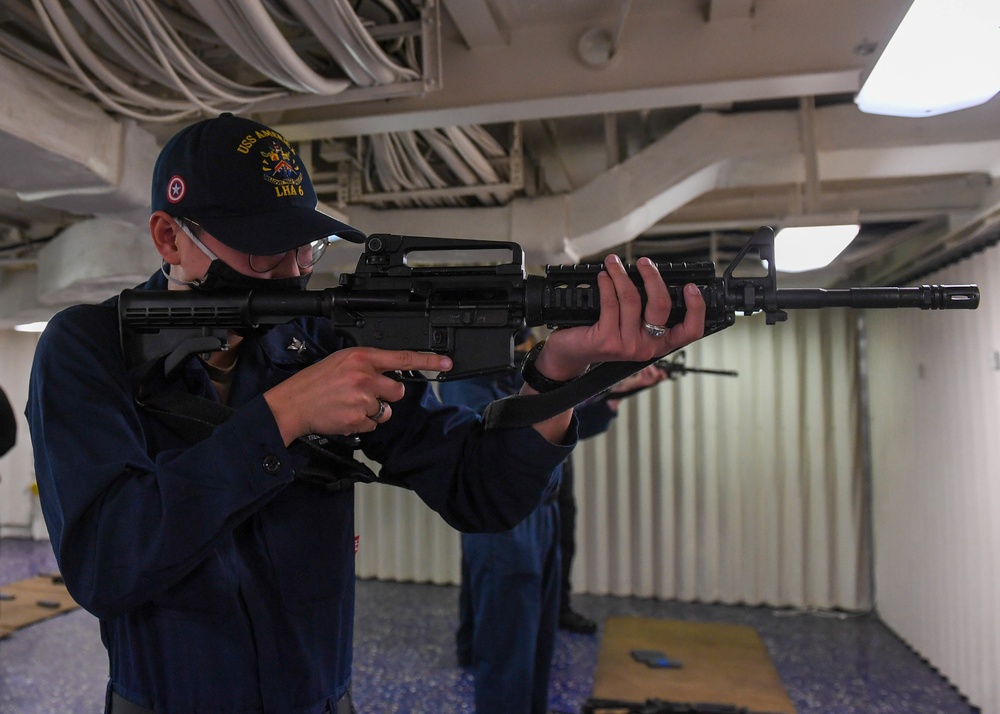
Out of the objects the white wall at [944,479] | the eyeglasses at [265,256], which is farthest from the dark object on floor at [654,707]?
the eyeglasses at [265,256]

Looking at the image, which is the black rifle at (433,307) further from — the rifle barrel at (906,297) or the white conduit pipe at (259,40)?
the white conduit pipe at (259,40)

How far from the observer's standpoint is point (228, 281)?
1.08 meters

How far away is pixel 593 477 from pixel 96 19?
4.30 meters

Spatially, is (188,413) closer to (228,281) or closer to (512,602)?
(228,281)

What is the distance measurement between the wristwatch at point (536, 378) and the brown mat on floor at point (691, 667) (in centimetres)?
245

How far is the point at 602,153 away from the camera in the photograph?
322 cm

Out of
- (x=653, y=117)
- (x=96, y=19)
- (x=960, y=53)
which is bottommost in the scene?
(x=960, y=53)

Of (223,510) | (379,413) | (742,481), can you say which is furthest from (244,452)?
(742,481)

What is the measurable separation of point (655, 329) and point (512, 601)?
5.81 ft

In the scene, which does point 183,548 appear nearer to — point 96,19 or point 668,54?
point 96,19

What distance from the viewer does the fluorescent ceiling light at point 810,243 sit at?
240cm

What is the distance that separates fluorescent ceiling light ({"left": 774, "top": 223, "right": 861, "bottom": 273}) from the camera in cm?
240

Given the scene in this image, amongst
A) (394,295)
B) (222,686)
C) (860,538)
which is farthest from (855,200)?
(222,686)

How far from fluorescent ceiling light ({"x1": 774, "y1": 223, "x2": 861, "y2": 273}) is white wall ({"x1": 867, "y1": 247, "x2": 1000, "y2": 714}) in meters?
0.90
